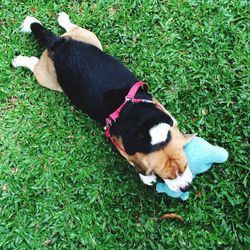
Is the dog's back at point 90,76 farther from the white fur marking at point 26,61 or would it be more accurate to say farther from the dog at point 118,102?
the white fur marking at point 26,61

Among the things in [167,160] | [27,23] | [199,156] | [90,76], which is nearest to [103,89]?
[90,76]

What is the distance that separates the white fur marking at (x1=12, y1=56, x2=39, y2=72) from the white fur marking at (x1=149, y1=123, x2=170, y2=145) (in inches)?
78.0

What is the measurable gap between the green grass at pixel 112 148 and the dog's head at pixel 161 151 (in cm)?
73

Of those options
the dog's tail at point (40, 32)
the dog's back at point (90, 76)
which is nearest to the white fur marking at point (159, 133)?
the dog's back at point (90, 76)

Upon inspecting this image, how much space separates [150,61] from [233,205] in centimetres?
197

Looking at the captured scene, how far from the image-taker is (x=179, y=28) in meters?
5.62

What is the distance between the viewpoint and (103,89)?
4.64 m

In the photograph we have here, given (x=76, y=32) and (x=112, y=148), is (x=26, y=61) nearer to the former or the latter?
(x=76, y=32)

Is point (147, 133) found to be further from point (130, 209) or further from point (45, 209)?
point (45, 209)

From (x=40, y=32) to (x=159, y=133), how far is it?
2003mm

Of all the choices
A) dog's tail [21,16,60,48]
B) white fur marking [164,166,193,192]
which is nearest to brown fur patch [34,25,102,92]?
dog's tail [21,16,60,48]

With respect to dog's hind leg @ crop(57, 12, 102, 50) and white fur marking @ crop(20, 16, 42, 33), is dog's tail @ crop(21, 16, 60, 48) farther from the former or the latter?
dog's hind leg @ crop(57, 12, 102, 50)

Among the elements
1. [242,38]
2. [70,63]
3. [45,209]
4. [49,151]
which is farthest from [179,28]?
[45,209]

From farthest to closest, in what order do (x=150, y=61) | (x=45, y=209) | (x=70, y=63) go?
(x=150, y=61)
(x=45, y=209)
(x=70, y=63)
